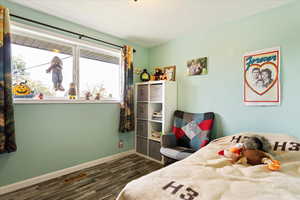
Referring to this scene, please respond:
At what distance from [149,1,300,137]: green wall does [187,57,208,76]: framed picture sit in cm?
8

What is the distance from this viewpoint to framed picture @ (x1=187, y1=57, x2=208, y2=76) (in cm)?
249

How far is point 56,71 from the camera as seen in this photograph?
231cm

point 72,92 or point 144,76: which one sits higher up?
point 144,76

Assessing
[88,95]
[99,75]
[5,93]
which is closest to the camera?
[5,93]

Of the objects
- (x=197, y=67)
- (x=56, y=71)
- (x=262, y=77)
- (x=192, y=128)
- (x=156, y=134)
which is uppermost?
(x=197, y=67)

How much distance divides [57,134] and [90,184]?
93cm

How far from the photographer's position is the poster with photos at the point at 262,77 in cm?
183

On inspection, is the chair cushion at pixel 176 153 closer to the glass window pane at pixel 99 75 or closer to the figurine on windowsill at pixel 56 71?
the glass window pane at pixel 99 75

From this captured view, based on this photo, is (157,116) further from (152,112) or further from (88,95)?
(88,95)

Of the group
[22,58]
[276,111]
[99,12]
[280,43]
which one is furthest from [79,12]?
[276,111]

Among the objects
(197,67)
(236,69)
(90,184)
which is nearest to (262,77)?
(236,69)

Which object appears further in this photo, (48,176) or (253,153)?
(48,176)

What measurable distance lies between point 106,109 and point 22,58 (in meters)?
1.47

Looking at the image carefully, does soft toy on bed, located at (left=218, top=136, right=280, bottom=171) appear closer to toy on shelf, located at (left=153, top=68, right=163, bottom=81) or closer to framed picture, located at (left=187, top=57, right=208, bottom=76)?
framed picture, located at (left=187, top=57, right=208, bottom=76)
